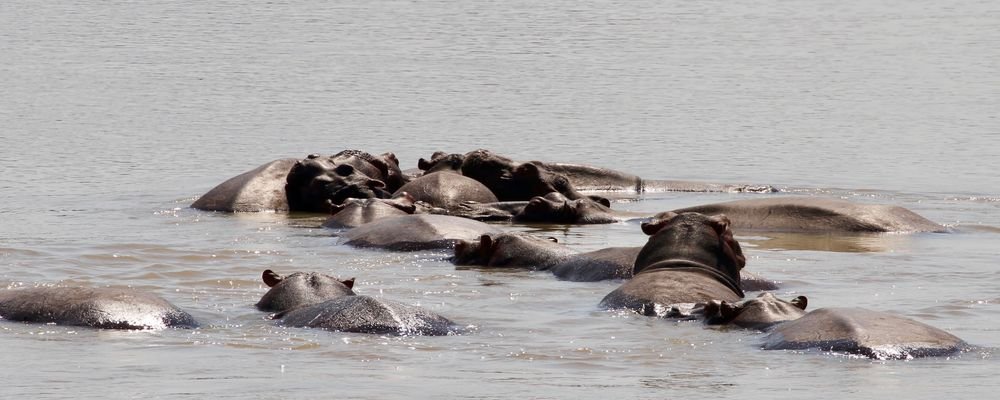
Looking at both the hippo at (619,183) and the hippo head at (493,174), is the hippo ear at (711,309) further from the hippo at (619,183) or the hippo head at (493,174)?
the hippo at (619,183)

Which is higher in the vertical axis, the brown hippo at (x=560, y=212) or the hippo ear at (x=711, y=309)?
the brown hippo at (x=560, y=212)

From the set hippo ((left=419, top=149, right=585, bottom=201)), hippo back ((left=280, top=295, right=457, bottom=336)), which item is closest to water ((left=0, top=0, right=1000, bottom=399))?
hippo back ((left=280, top=295, right=457, bottom=336))

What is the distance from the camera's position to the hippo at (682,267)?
385 inches

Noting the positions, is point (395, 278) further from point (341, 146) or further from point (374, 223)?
point (341, 146)

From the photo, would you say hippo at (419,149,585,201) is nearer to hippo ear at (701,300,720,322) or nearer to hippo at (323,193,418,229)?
hippo at (323,193,418,229)

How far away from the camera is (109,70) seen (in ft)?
110

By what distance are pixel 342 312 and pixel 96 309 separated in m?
1.21

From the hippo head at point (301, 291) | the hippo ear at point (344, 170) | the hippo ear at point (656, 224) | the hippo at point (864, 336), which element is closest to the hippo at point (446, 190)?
the hippo ear at point (344, 170)

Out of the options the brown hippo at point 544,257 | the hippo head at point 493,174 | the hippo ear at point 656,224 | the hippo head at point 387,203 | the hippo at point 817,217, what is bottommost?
the brown hippo at point 544,257

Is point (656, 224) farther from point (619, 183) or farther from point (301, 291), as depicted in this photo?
point (619, 183)

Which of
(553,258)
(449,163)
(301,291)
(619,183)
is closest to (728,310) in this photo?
(301,291)

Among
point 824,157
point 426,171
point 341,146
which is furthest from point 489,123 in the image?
point 426,171

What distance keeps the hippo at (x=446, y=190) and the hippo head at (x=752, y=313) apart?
6.29 m

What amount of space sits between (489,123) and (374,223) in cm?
1273
